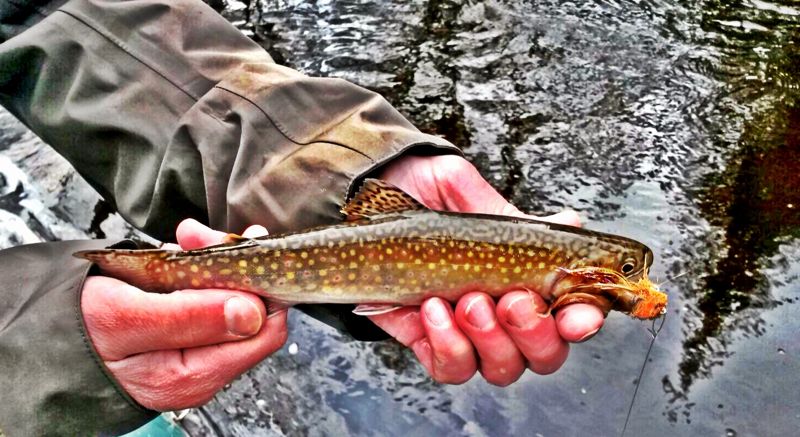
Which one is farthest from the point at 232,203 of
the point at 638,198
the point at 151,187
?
the point at 638,198

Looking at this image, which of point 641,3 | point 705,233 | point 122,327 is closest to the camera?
point 122,327

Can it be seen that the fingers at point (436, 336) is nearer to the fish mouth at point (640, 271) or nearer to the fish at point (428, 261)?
the fish at point (428, 261)

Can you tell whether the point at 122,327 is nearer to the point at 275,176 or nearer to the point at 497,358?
the point at 275,176

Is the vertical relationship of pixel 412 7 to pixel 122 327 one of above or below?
below

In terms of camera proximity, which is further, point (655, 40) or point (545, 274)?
point (655, 40)

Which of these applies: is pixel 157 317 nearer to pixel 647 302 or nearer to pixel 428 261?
pixel 428 261

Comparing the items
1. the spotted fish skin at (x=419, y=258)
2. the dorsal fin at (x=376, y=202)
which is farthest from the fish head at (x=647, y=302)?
the dorsal fin at (x=376, y=202)
